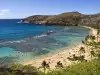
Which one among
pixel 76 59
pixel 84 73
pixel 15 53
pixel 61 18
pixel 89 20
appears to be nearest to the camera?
pixel 84 73

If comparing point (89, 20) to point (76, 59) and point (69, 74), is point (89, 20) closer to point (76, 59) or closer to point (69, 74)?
point (76, 59)

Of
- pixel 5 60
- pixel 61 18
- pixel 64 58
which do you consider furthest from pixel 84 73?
pixel 61 18

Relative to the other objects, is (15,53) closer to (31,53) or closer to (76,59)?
(31,53)

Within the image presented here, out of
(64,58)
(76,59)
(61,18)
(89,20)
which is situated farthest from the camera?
(61,18)

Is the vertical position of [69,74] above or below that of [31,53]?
above

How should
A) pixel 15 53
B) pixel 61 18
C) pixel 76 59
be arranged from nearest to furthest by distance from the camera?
pixel 76 59, pixel 15 53, pixel 61 18

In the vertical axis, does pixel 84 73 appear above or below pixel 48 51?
above

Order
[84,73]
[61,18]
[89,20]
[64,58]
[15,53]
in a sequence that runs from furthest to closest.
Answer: [61,18], [89,20], [15,53], [64,58], [84,73]

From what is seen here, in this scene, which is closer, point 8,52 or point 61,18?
point 8,52

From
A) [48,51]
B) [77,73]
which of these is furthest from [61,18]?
[77,73]
